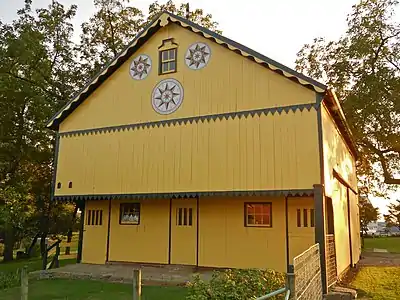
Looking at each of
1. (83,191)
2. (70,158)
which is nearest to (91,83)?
(70,158)

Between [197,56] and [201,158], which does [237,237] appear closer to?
[201,158]

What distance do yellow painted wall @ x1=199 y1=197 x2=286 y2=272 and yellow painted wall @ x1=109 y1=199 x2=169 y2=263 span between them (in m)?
1.40

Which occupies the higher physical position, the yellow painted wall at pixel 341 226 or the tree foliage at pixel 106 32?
the tree foliage at pixel 106 32

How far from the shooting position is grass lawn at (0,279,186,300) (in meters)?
9.18

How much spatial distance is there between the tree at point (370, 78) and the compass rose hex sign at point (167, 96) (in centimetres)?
1179

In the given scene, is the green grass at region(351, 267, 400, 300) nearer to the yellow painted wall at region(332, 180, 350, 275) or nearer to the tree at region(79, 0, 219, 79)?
the yellow painted wall at region(332, 180, 350, 275)

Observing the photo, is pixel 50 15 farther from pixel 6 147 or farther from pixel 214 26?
pixel 214 26

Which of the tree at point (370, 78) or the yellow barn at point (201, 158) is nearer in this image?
the yellow barn at point (201, 158)

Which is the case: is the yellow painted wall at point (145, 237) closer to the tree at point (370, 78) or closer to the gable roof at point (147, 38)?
the gable roof at point (147, 38)

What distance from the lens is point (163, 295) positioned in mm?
9188

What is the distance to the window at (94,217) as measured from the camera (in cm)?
1449

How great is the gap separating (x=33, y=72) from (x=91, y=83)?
342 inches

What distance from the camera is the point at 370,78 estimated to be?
20672 mm

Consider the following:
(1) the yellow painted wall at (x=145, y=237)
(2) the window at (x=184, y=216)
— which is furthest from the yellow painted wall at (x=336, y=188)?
(1) the yellow painted wall at (x=145, y=237)
